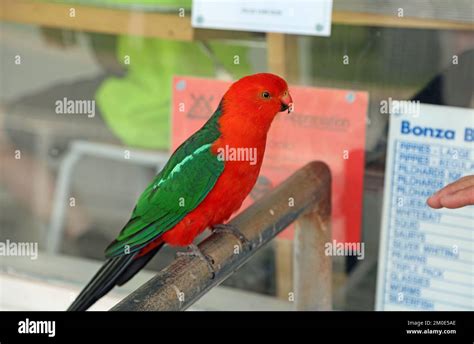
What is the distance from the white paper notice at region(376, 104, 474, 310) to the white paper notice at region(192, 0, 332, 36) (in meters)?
0.20

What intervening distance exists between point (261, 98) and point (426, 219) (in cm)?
44

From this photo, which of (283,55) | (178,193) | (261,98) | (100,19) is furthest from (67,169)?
(261,98)

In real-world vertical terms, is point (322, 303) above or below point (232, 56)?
below

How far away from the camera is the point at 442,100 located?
1.29m

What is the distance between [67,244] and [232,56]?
526mm

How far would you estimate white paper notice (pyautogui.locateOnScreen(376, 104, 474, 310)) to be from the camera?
1.26 meters

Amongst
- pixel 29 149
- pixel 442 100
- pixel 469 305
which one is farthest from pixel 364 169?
pixel 29 149

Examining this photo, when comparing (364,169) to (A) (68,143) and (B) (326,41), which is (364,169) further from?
(A) (68,143)

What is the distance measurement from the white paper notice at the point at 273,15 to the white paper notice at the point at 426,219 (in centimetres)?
20

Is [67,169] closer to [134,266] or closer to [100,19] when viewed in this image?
[100,19]

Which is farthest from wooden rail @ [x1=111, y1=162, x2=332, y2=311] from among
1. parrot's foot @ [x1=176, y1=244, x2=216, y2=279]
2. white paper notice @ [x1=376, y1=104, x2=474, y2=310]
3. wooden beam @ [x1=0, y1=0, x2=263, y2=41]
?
wooden beam @ [x1=0, y1=0, x2=263, y2=41]

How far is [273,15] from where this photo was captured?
129 cm
